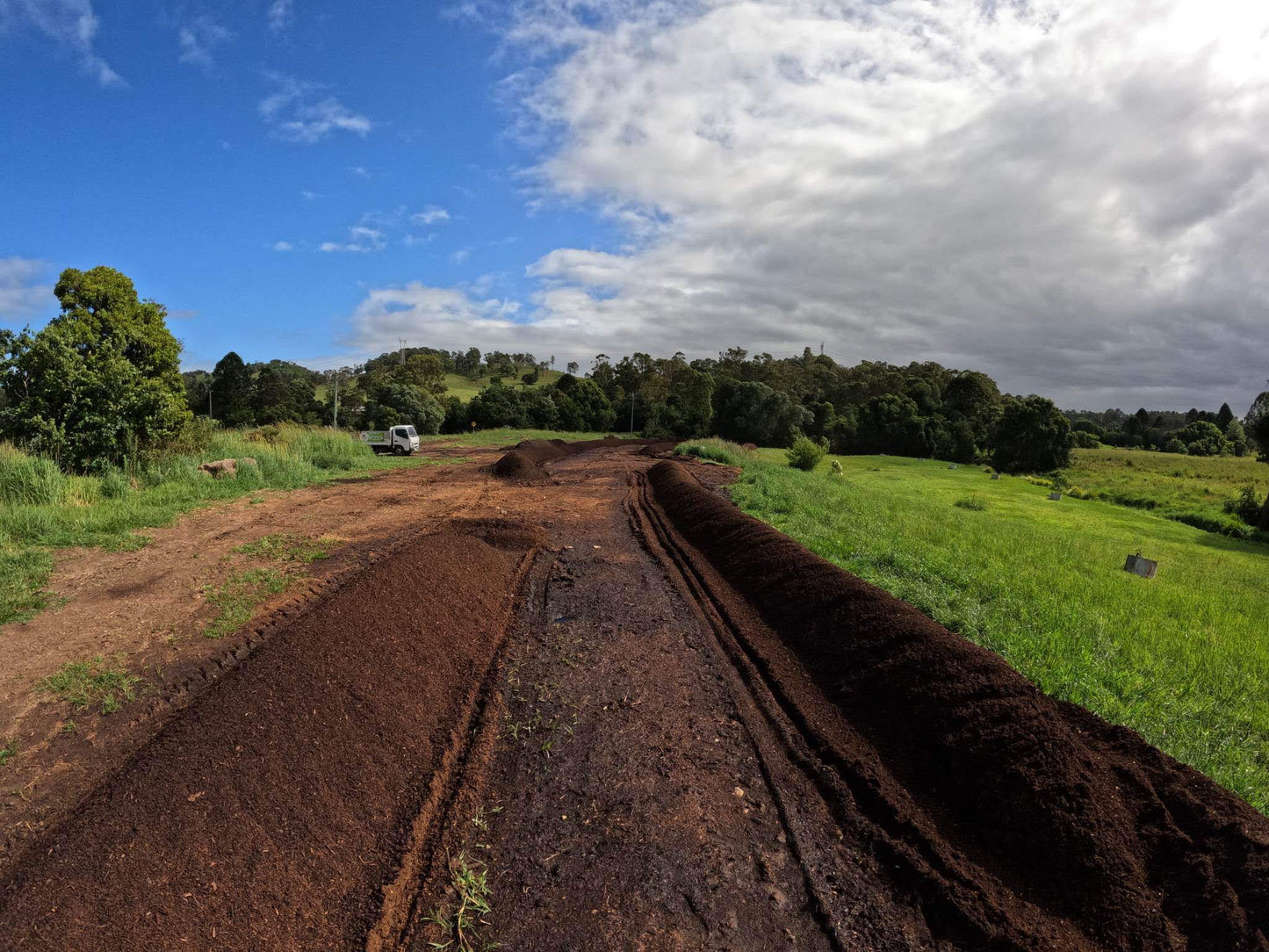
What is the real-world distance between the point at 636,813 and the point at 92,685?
4.44 m

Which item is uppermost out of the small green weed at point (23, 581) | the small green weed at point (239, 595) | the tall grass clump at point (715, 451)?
the tall grass clump at point (715, 451)

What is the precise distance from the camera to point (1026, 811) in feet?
11.8

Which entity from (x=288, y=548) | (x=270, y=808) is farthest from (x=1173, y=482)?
(x=270, y=808)

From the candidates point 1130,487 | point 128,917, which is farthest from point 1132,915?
point 1130,487

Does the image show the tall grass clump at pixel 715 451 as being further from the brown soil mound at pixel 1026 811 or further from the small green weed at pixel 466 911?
the small green weed at pixel 466 911

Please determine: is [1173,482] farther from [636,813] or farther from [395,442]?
[636,813]

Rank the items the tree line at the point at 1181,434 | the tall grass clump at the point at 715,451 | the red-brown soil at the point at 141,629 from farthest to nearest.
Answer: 1. the tree line at the point at 1181,434
2. the tall grass clump at the point at 715,451
3. the red-brown soil at the point at 141,629

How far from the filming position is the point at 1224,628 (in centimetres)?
770

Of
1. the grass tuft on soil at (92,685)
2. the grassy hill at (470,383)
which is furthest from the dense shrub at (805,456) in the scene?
the grassy hill at (470,383)

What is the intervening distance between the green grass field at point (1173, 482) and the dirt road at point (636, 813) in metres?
28.4

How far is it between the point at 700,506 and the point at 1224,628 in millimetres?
8251

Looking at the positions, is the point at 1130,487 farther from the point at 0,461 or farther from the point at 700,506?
the point at 0,461

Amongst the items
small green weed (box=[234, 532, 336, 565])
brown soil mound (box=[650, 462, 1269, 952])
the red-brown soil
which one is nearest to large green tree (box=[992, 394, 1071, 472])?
the red-brown soil

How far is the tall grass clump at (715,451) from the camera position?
2736cm
